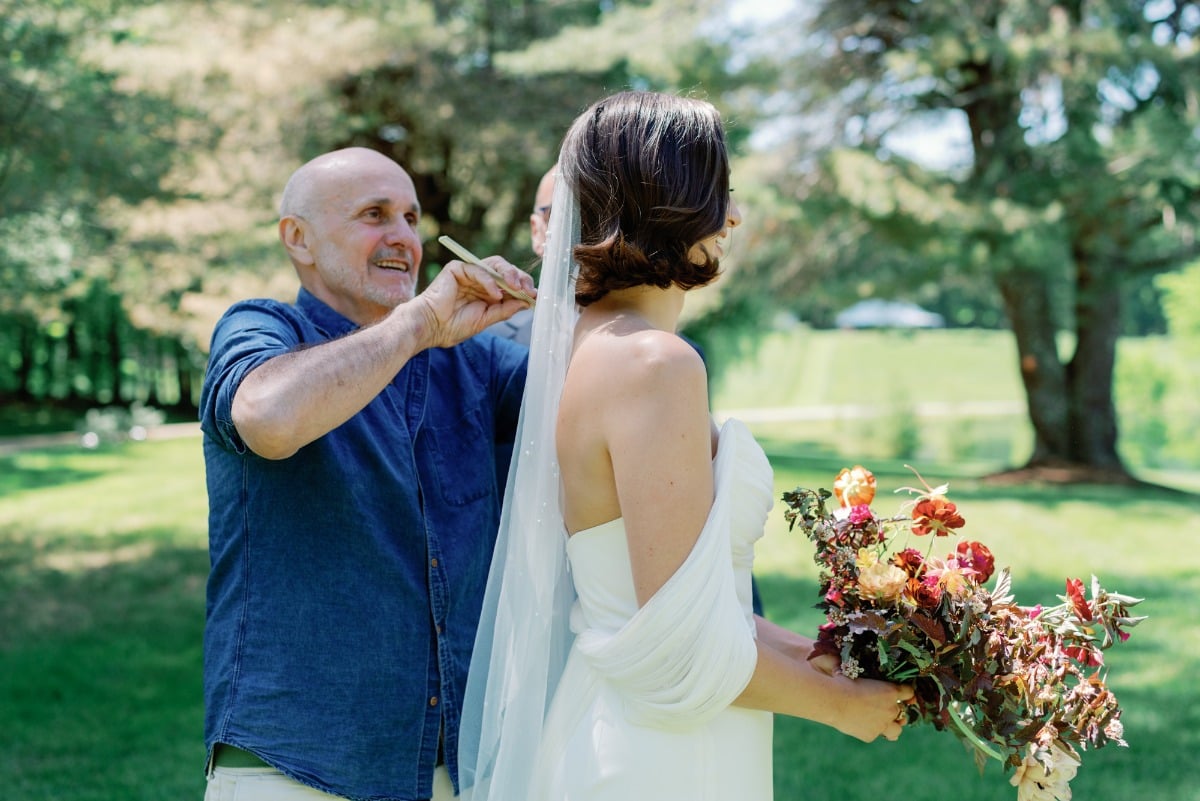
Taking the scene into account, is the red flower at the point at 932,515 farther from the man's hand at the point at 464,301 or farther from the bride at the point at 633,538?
the man's hand at the point at 464,301

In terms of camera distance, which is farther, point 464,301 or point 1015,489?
point 1015,489

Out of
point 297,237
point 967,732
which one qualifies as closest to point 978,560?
point 967,732

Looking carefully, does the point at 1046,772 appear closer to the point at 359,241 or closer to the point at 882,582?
the point at 882,582

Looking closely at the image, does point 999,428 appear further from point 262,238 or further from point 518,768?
point 518,768

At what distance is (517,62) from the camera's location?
14984 millimetres

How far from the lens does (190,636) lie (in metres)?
8.31

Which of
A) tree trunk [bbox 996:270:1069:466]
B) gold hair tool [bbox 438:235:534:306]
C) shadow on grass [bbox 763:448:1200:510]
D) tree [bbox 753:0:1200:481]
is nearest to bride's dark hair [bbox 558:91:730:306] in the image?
gold hair tool [bbox 438:235:534:306]

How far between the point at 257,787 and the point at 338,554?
0.50 m

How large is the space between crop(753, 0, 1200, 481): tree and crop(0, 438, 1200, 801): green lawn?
269 centimetres

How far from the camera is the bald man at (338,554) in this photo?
2213mm

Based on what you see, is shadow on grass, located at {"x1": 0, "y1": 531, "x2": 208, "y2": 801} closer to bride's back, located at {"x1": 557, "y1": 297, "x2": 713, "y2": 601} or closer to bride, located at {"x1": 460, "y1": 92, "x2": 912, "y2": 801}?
bride, located at {"x1": 460, "y1": 92, "x2": 912, "y2": 801}

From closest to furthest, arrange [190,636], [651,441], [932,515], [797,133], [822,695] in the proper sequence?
[651,441] < [822,695] < [932,515] < [190,636] < [797,133]

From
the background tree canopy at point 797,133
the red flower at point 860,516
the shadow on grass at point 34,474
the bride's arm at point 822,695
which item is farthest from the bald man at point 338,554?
the shadow on grass at point 34,474

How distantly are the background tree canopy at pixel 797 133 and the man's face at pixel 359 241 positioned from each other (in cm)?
736
